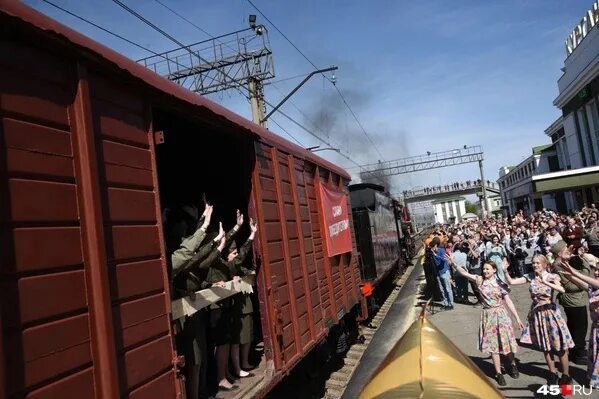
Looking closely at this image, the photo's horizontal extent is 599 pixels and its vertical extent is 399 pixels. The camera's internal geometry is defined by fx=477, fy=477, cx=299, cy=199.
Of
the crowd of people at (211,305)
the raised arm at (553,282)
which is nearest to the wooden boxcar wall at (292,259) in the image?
the crowd of people at (211,305)

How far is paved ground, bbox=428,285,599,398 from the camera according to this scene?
598 cm

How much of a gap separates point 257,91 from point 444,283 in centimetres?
857

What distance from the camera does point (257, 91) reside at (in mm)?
15820

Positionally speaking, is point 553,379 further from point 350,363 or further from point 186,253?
point 186,253

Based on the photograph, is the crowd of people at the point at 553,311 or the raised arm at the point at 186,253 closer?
the raised arm at the point at 186,253

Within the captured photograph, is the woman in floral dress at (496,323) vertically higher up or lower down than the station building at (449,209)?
lower down

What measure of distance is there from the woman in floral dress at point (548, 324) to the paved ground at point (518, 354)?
0.31 meters

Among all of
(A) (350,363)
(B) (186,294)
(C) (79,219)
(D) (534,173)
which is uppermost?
(D) (534,173)

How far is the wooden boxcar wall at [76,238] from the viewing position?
7.02 ft

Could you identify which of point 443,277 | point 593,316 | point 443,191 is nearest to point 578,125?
point 443,277

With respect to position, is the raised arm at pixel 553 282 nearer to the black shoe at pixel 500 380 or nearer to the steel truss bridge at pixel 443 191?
the black shoe at pixel 500 380

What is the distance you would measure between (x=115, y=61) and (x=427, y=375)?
2521 millimetres

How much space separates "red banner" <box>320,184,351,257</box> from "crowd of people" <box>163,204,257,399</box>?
1.88m

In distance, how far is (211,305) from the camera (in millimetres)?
4730
